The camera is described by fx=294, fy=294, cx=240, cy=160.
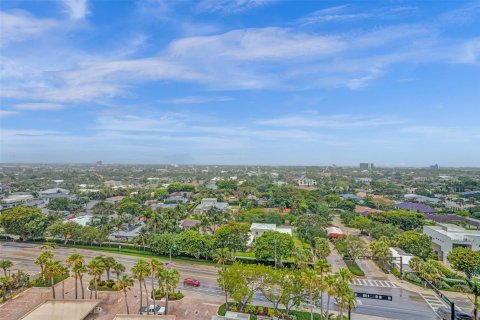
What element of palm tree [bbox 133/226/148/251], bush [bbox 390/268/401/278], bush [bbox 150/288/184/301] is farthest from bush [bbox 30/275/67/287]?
bush [bbox 390/268/401/278]

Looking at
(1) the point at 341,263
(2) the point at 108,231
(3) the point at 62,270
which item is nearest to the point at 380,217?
(1) the point at 341,263

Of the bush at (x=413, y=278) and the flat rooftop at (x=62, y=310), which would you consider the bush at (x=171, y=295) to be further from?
the bush at (x=413, y=278)

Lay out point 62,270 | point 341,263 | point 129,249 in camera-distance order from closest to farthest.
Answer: point 62,270 → point 341,263 → point 129,249

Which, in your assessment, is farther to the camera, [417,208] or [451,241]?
[417,208]

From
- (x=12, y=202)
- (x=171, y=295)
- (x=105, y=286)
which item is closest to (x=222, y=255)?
(x=171, y=295)

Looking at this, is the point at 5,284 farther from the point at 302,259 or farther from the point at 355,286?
the point at 355,286

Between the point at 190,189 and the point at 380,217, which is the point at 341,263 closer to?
the point at 380,217
